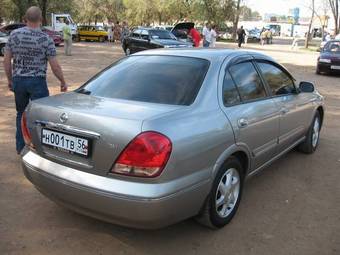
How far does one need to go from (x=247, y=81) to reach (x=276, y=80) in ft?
2.59

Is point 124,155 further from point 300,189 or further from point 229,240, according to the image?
point 300,189

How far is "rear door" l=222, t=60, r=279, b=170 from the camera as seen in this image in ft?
13.1

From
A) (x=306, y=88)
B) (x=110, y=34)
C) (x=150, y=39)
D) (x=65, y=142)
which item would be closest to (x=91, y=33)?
(x=110, y=34)

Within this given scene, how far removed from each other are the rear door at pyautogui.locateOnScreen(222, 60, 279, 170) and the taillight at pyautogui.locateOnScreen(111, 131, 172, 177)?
0.92 meters

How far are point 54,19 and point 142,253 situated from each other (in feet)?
122

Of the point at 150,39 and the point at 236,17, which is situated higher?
the point at 236,17

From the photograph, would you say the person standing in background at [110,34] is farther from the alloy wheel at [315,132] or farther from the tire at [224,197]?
the tire at [224,197]

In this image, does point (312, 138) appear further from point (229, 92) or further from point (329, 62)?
point (329, 62)

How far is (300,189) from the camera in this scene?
16.4ft

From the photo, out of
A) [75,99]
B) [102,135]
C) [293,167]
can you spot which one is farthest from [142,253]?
[293,167]

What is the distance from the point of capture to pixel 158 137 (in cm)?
314

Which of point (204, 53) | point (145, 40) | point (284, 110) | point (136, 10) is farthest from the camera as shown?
point (136, 10)

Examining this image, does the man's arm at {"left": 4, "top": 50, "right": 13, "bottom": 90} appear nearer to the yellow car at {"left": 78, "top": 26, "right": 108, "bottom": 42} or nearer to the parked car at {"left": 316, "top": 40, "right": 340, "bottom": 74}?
the parked car at {"left": 316, "top": 40, "right": 340, "bottom": 74}

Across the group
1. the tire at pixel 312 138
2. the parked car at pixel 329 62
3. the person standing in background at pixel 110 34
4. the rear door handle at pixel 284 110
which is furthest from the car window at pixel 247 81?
the person standing in background at pixel 110 34
